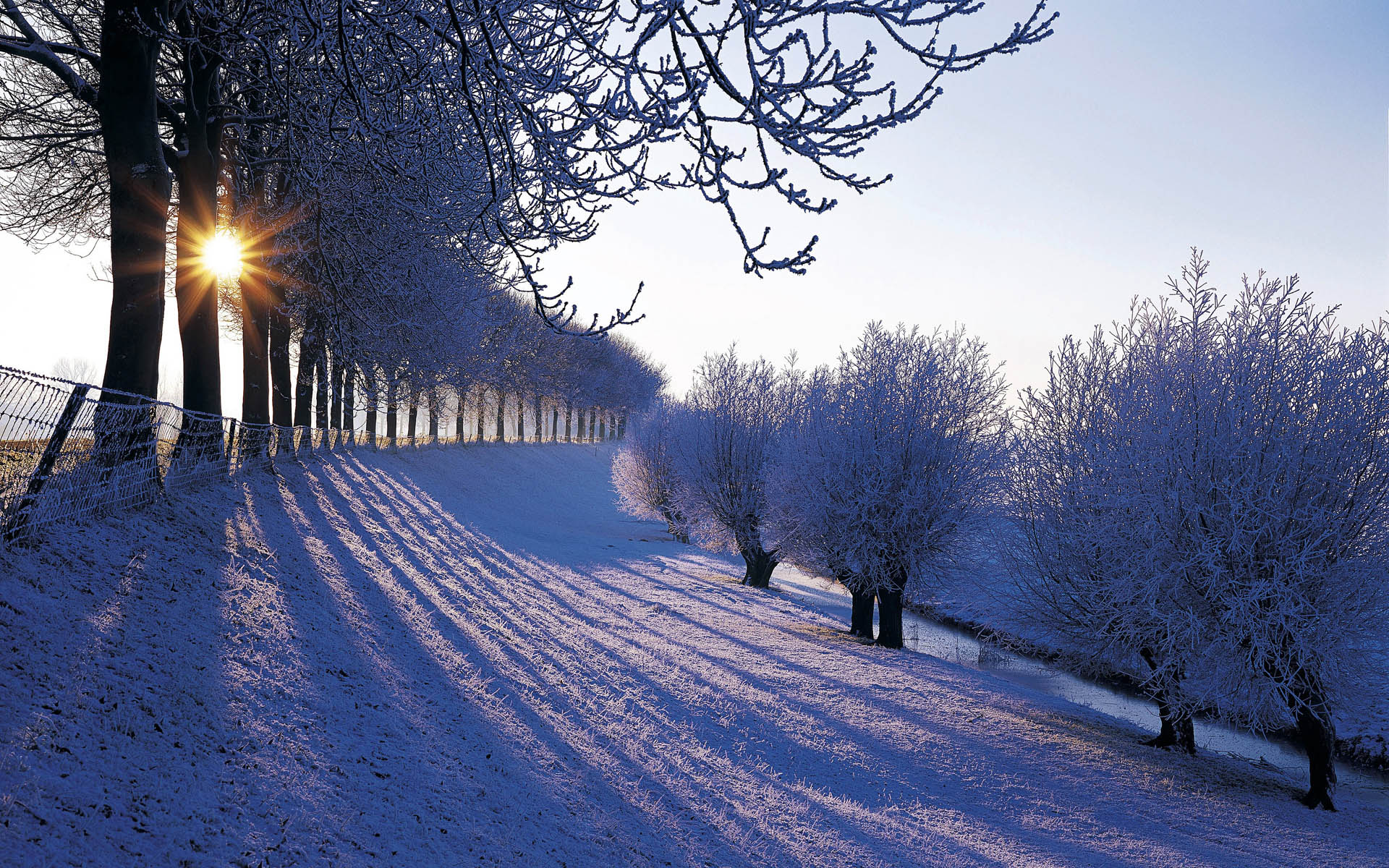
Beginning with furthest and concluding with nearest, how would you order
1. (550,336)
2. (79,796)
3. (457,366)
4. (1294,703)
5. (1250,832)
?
1. (550,336)
2. (457,366)
3. (1294,703)
4. (1250,832)
5. (79,796)

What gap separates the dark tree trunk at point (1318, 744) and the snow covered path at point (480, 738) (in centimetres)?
35

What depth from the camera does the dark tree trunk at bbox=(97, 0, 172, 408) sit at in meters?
8.63

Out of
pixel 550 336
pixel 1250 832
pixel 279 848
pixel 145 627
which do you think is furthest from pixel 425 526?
pixel 550 336

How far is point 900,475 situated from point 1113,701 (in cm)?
679

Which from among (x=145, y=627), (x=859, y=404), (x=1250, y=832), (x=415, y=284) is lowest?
(x=1250, y=832)

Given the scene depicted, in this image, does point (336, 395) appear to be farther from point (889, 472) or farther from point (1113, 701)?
point (1113, 701)

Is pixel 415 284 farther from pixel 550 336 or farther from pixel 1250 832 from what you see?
pixel 550 336

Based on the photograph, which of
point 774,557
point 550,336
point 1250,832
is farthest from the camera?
point 550,336

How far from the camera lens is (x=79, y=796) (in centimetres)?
393

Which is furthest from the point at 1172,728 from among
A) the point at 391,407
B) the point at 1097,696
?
the point at 391,407

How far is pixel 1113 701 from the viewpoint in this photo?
1648 centimetres

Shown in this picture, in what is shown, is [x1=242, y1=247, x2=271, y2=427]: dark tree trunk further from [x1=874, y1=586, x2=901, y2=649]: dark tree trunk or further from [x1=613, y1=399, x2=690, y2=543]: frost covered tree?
[x1=613, y1=399, x2=690, y2=543]: frost covered tree

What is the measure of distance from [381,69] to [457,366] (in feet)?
79.4

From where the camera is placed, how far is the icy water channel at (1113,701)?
12.4 meters
